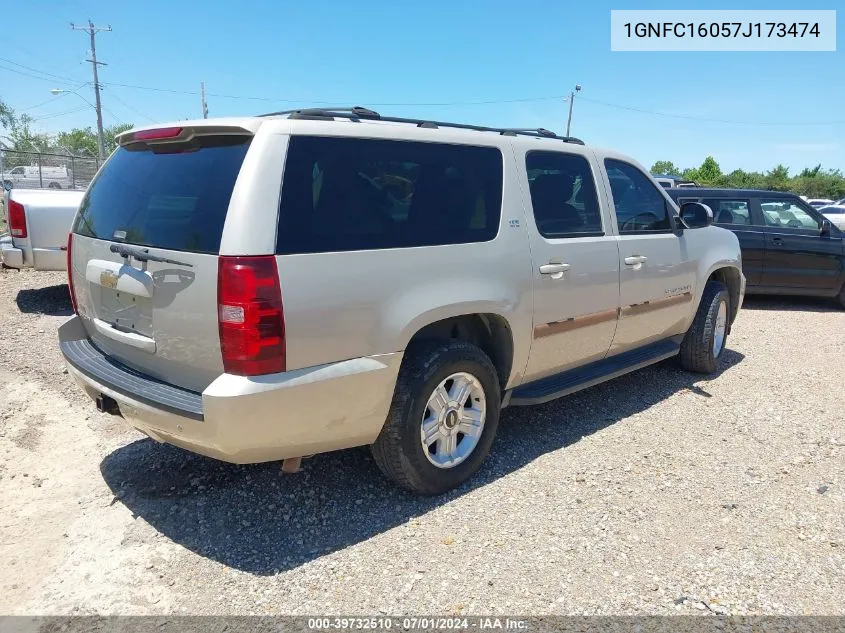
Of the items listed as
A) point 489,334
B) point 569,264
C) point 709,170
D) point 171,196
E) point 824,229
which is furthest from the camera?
point 709,170

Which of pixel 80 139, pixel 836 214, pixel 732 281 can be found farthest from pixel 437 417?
pixel 80 139

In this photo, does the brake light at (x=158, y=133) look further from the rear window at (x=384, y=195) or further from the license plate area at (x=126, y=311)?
the license plate area at (x=126, y=311)

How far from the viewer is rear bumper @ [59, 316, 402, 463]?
2504mm

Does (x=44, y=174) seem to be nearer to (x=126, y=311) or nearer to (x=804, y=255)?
(x=804, y=255)

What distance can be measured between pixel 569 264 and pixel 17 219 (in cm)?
619

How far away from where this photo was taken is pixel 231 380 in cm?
250

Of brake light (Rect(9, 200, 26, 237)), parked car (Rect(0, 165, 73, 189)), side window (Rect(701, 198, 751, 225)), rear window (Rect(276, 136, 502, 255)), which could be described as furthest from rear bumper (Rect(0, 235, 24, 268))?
parked car (Rect(0, 165, 73, 189))

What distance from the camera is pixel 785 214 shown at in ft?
30.0

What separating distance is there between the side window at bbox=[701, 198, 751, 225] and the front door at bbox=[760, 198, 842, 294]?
15.0 inches

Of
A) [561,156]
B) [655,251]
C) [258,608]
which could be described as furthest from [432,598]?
[655,251]

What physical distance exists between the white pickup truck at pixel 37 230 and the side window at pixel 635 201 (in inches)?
223

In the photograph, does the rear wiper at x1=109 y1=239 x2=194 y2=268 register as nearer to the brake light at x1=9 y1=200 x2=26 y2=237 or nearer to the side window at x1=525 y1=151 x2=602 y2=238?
the side window at x1=525 y1=151 x2=602 y2=238

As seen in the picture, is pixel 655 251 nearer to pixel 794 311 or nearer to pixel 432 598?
pixel 432 598

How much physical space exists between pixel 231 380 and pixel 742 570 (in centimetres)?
240
